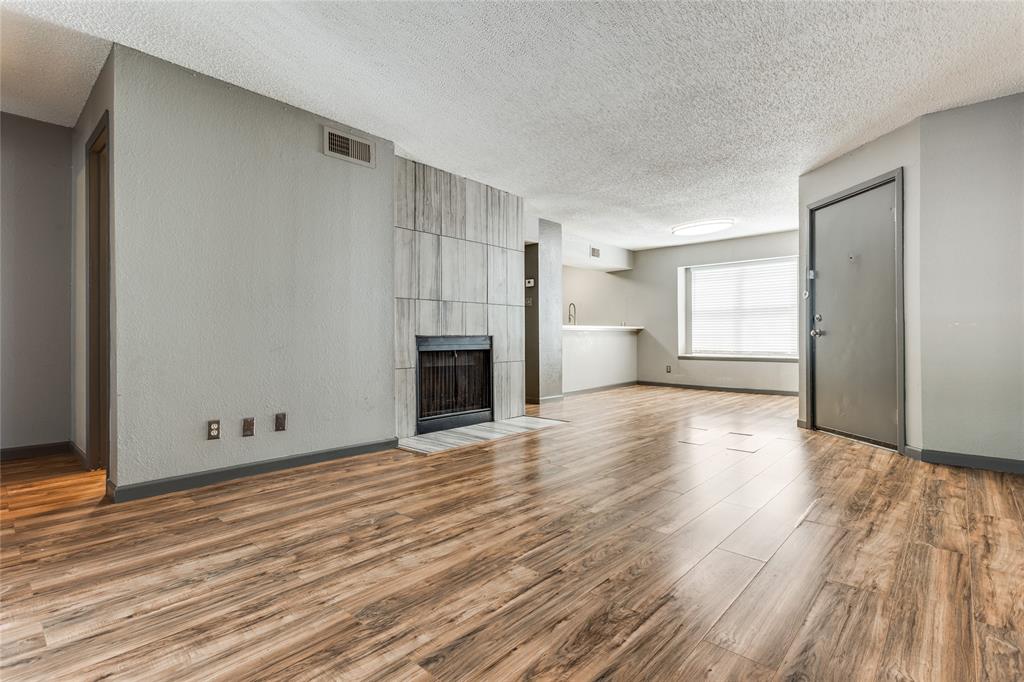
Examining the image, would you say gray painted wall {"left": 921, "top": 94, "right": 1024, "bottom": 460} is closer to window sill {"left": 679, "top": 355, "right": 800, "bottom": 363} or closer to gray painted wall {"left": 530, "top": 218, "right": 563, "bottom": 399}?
window sill {"left": 679, "top": 355, "right": 800, "bottom": 363}

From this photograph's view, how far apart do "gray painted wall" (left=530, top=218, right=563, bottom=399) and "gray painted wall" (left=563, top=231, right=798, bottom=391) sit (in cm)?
254

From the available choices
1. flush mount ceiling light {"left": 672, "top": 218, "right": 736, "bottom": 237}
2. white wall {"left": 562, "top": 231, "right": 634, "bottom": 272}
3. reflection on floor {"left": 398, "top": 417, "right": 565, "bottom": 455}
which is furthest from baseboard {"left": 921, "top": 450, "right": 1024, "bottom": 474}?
white wall {"left": 562, "top": 231, "right": 634, "bottom": 272}

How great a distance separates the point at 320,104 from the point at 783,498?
3720mm

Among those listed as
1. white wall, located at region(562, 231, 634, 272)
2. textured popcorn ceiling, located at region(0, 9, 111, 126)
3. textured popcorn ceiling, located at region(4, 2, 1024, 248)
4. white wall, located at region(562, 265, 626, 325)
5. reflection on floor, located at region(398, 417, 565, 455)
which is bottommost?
reflection on floor, located at region(398, 417, 565, 455)

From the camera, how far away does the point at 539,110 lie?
340 centimetres

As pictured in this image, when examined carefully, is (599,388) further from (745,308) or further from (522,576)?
(522,576)

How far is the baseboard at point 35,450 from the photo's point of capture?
348cm

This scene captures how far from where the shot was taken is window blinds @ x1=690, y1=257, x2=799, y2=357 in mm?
7348

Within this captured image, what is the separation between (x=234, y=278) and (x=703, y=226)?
5741 millimetres

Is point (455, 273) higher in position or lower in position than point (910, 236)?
lower

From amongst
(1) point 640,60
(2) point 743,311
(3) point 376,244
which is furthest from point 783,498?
(2) point 743,311

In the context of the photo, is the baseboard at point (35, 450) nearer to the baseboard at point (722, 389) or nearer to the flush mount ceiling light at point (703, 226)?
the flush mount ceiling light at point (703, 226)

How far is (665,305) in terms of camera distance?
27.7 ft

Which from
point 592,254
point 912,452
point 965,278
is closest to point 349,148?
point 965,278
